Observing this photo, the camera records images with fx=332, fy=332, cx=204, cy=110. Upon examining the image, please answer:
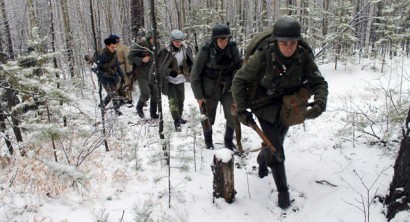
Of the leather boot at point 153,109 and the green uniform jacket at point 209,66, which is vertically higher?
the green uniform jacket at point 209,66

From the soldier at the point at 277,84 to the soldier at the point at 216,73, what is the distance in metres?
1.32

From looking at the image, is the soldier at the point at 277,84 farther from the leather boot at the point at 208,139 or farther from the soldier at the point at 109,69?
the soldier at the point at 109,69

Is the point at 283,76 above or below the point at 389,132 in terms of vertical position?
above

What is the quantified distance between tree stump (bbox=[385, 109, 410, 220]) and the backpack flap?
989mm

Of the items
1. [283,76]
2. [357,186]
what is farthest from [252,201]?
[283,76]

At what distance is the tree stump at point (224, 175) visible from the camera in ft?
12.3

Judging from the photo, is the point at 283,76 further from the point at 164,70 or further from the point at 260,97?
the point at 164,70

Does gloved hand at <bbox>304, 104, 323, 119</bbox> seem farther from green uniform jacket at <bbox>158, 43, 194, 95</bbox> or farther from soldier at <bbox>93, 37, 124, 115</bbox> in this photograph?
soldier at <bbox>93, 37, 124, 115</bbox>

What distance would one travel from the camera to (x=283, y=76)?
3660 mm

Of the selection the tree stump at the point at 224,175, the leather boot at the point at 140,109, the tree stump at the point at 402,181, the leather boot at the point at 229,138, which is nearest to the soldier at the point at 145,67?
the leather boot at the point at 140,109

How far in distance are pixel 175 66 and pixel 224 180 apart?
3.30 m

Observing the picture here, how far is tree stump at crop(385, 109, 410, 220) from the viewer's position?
3.00 meters

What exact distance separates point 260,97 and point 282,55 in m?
0.65

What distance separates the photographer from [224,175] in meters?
3.80
